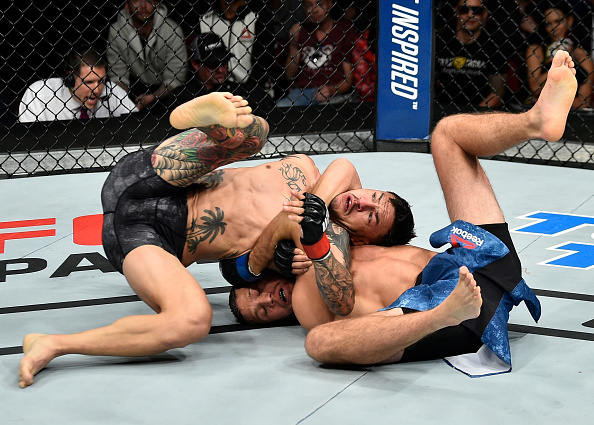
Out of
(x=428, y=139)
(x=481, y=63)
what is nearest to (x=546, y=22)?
(x=481, y=63)

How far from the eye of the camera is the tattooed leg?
2.13 metres

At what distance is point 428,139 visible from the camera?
3.82 metres

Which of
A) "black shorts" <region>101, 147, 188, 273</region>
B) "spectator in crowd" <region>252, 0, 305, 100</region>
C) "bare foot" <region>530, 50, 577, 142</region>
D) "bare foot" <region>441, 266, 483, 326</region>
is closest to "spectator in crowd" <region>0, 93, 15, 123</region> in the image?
"spectator in crowd" <region>252, 0, 305, 100</region>

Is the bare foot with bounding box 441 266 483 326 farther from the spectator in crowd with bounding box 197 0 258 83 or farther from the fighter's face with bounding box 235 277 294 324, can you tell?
the spectator in crowd with bounding box 197 0 258 83

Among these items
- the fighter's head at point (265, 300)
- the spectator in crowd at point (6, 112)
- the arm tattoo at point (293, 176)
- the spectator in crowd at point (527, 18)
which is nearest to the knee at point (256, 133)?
the arm tattoo at point (293, 176)

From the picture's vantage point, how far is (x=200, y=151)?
84.7 inches

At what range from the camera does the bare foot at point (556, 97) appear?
1.96m

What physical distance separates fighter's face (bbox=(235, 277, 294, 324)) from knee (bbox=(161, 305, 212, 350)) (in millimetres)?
204

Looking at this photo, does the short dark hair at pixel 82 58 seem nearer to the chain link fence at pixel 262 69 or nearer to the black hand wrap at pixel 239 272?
the chain link fence at pixel 262 69

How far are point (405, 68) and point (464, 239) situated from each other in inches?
72.4

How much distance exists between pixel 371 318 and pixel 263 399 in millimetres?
303

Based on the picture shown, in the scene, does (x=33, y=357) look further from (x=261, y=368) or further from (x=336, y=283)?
(x=336, y=283)

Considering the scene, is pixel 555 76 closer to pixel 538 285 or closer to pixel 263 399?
pixel 538 285

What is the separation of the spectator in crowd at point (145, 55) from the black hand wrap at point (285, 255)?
2.28 metres
